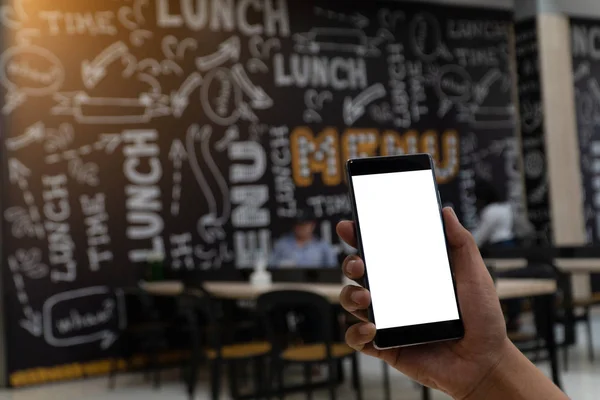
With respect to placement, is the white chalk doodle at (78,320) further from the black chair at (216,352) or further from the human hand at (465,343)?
the human hand at (465,343)

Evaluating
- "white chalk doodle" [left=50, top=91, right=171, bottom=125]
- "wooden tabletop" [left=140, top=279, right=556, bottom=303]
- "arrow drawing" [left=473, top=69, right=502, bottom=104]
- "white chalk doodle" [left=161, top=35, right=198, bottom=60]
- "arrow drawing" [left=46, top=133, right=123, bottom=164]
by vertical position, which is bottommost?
"wooden tabletop" [left=140, top=279, right=556, bottom=303]

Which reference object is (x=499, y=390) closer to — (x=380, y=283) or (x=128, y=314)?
(x=380, y=283)

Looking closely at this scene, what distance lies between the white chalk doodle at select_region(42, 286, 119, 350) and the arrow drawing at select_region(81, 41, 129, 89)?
77.2 inches

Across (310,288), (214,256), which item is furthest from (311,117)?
(310,288)

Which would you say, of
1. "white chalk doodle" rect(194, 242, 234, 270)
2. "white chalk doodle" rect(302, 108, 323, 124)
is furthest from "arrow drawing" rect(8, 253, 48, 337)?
"white chalk doodle" rect(302, 108, 323, 124)

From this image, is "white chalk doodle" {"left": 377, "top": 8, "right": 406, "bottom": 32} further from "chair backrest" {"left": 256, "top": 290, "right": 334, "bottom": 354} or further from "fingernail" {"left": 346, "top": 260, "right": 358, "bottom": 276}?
"fingernail" {"left": 346, "top": 260, "right": 358, "bottom": 276}

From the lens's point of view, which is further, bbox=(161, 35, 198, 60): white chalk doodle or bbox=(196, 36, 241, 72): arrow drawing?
bbox=(196, 36, 241, 72): arrow drawing

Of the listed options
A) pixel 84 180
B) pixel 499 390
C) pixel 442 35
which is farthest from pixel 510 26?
pixel 499 390

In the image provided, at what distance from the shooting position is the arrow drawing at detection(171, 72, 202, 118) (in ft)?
27.5

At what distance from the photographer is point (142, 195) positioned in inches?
320

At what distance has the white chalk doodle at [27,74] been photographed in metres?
7.55

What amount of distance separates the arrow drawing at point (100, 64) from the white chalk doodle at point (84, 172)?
73 cm

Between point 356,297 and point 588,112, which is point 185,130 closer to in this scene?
point 588,112

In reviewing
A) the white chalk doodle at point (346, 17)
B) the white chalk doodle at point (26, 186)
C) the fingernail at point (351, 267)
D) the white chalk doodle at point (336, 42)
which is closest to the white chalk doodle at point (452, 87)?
the white chalk doodle at point (336, 42)
